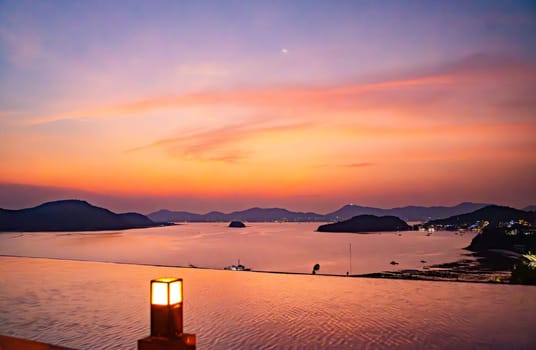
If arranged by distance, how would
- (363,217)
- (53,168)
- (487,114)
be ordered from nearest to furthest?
(487,114), (53,168), (363,217)

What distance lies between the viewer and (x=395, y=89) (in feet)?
27.4

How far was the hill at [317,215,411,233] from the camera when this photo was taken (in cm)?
5986

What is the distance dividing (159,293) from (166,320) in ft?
0.27

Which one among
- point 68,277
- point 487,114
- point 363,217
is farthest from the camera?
point 363,217

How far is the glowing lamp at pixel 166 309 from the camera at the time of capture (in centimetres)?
133

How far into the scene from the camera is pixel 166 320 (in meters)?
1.34

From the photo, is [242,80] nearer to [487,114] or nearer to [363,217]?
[487,114]

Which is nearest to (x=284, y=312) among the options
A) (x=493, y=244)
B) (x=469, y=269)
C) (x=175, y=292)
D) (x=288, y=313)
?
(x=288, y=313)

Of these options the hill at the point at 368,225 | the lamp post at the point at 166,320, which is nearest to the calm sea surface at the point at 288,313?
the lamp post at the point at 166,320

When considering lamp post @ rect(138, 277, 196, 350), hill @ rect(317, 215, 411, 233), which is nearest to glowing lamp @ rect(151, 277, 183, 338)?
lamp post @ rect(138, 277, 196, 350)

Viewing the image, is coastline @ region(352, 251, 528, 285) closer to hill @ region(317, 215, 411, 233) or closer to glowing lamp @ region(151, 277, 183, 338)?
glowing lamp @ region(151, 277, 183, 338)

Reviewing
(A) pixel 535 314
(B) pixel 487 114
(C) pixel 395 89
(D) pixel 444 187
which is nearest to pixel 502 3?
(C) pixel 395 89

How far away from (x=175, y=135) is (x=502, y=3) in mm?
6919

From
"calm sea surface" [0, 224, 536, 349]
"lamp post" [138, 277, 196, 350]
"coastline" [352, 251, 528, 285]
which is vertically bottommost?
"coastline" [352, 251, 528, 285]
